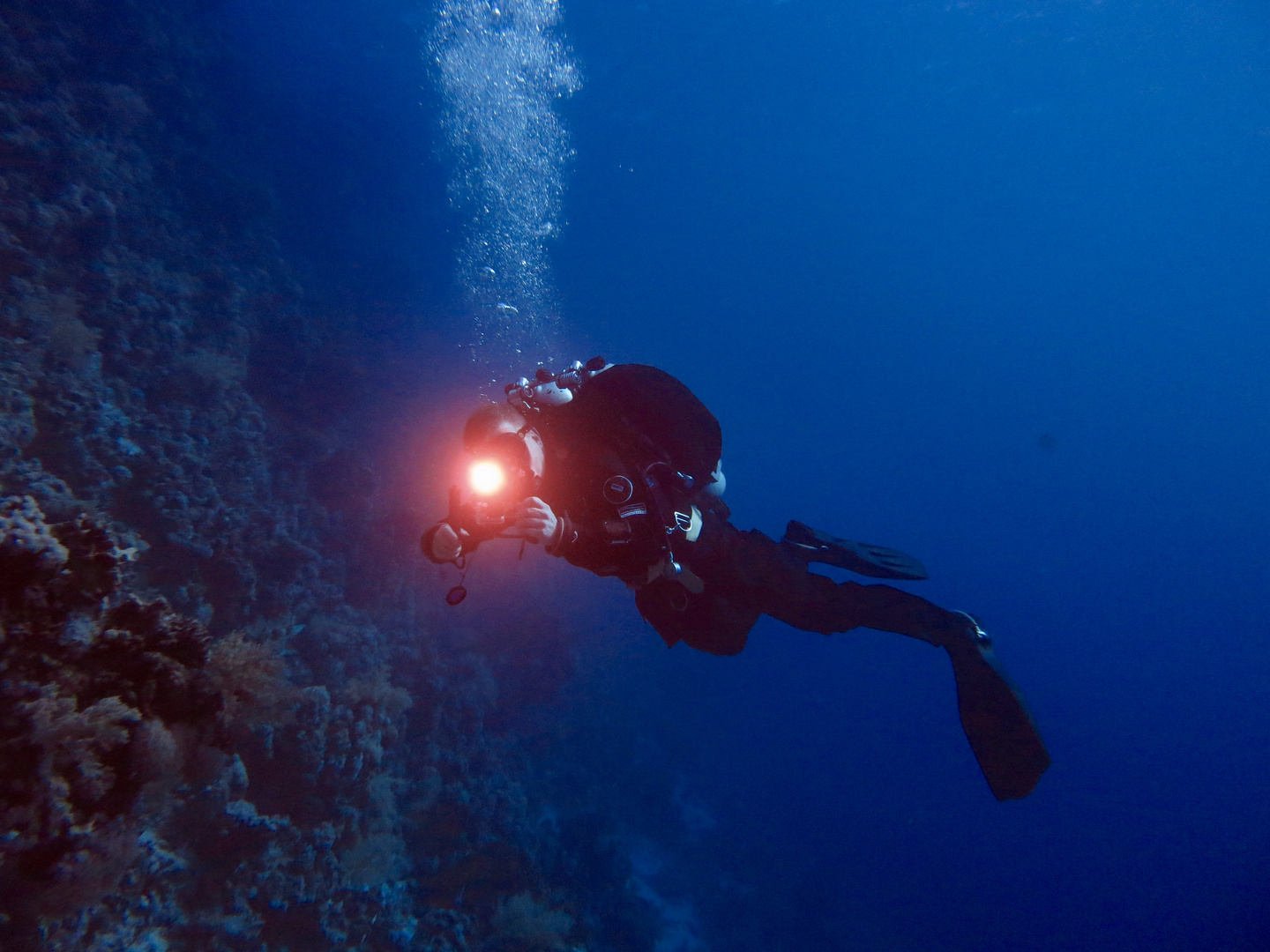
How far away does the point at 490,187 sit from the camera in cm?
2722

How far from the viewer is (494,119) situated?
24484mm

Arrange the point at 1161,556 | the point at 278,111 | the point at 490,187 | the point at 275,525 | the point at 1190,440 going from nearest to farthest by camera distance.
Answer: the point at 275,525 → the point at 278,111 → the point at 490,187 → the point at 1161,556 → the point at 1190,440

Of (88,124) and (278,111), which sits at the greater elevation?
(278,111)

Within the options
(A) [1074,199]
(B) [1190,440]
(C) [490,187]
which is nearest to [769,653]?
(C) [490,187]

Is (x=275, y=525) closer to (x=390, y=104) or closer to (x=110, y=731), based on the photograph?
(x=110, y=731)

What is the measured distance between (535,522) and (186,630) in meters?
1.64

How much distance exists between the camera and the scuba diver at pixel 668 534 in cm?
320

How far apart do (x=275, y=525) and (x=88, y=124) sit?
35.8 feet

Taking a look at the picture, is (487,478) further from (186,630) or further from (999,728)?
(999,728)

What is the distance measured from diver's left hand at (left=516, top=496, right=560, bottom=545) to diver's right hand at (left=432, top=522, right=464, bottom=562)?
36 cm

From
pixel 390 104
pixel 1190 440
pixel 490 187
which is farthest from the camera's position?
pixel 1190 440

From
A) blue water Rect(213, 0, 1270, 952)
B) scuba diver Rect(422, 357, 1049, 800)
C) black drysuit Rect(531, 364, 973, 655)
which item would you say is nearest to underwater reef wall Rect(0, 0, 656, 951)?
scuba diver Rect(422, 357, 1049, 800)

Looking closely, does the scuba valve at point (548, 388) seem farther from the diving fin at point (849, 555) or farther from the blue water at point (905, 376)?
the blue water at point (905, 376)

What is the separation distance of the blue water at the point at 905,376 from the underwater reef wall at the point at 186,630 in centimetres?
293
